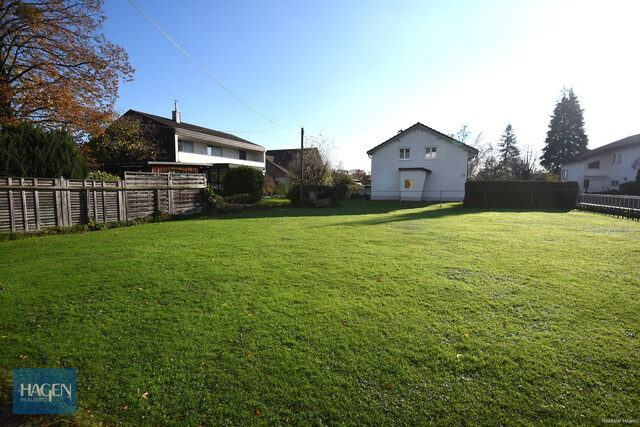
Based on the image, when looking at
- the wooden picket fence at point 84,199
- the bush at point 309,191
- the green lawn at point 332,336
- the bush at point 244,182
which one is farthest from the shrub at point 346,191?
the green lawn at point 332,336

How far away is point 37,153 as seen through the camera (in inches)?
423

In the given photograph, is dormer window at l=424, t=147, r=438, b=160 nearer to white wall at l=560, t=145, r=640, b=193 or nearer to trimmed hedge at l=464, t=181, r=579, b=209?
trimmed hedge at l=464, t=181, r=579, b=209

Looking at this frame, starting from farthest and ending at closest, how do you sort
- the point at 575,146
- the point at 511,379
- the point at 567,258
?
the point at 575,146 → the point at 567,258 → the point at 511,379

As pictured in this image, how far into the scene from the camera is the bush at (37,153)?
10094 mm

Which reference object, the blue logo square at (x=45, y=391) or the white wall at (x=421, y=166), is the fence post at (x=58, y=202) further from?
the white wall at (x=421, y=166)

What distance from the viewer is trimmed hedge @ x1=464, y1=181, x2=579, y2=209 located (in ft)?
66.9

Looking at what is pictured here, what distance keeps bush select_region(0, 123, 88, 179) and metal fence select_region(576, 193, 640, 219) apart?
26.3 meters

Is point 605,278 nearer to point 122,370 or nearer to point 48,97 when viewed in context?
point 122,370

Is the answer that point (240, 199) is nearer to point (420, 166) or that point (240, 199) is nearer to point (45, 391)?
point (45, 391)

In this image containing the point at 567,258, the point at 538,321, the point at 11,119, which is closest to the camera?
the point at 538,321

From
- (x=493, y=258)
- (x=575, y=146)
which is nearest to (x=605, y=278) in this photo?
(x=493, y=258)

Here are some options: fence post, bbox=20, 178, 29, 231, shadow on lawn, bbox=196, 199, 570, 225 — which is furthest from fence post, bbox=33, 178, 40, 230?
shadow on lawn, bbox=196, 199, 570, 225

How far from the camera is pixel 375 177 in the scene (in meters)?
29.9

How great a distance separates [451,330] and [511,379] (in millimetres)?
866
